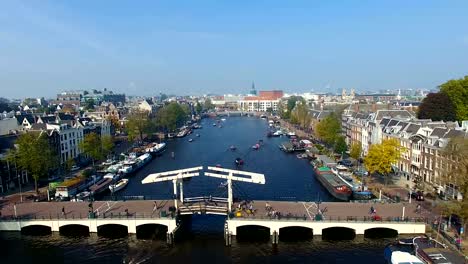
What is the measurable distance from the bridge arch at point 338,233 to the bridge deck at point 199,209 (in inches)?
90.9

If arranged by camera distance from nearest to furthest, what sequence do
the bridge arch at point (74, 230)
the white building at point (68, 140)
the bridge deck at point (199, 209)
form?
the bridge deck at point (199, 209), the bridge arch at point (74, 230), the white building at point (68, 140)

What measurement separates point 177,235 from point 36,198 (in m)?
28.7

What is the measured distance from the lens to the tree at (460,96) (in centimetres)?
9538

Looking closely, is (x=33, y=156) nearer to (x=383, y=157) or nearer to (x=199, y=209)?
(x=199, y=209)

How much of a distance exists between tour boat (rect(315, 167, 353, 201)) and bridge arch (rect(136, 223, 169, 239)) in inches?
1173

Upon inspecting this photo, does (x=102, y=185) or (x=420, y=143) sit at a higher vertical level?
(x=420, y=143)

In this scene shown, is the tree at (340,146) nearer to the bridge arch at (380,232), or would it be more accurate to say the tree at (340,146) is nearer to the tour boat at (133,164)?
the bridge arch at (380,232)

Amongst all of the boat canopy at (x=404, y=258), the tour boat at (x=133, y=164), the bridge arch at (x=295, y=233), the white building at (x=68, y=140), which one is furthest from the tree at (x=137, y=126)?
the boat canopy at (x=404, y=258)

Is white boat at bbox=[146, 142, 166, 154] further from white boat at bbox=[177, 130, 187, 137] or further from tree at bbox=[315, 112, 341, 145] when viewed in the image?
tree at bbox=[315, 112, 341, 145]

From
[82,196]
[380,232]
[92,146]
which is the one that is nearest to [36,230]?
[82,196]

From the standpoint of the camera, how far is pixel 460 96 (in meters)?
96.4

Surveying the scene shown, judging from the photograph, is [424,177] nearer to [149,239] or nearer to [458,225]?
[458,225]

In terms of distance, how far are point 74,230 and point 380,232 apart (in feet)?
135

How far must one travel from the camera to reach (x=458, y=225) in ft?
162
